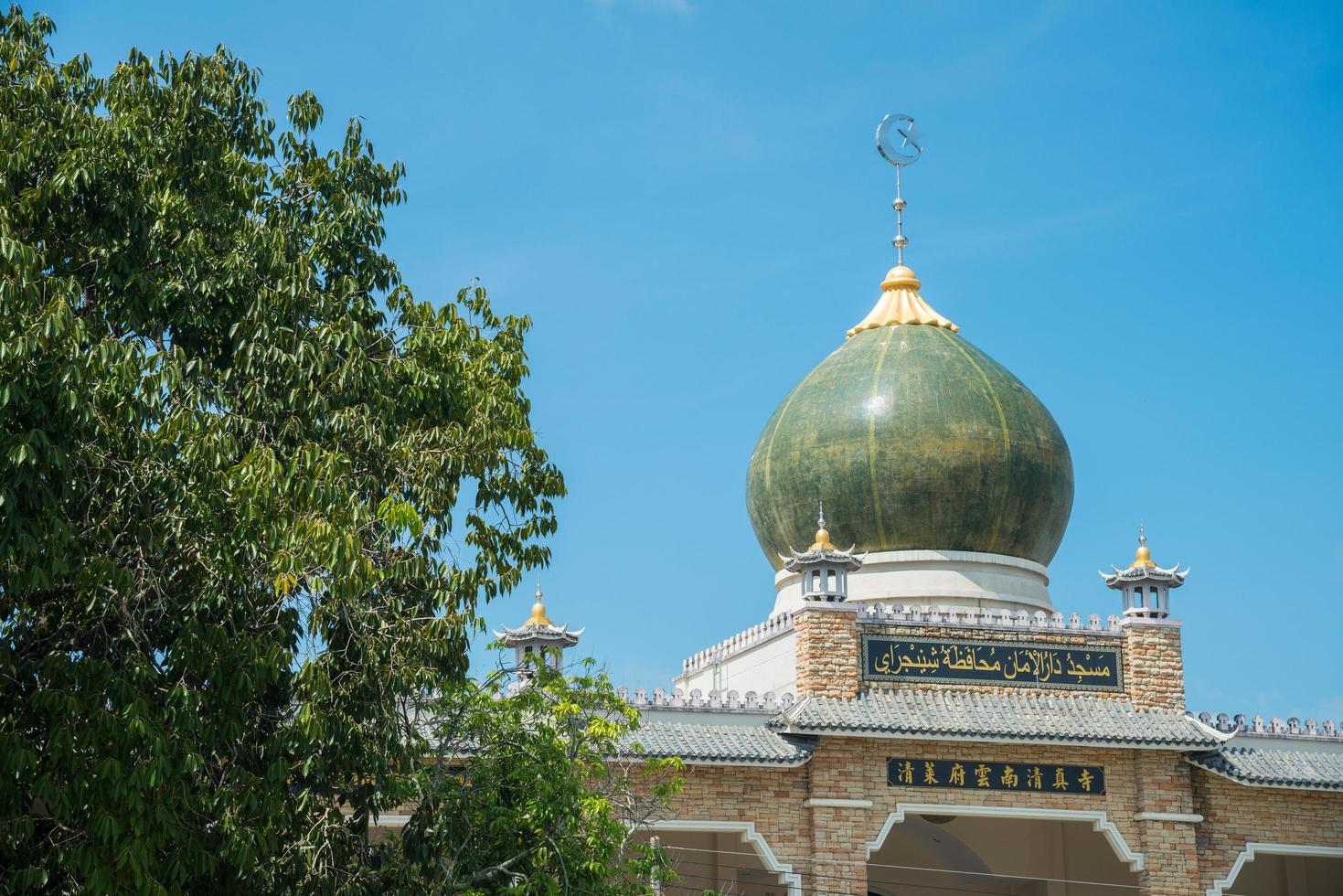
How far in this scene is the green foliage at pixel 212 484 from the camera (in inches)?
375

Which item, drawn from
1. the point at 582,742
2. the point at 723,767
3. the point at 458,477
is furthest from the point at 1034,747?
the point at 458,477

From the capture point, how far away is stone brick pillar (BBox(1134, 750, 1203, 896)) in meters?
19.6

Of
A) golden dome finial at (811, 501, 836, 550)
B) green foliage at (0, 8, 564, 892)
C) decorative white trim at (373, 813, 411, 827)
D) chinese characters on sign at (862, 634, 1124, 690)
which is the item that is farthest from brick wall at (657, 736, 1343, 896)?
green foliage at (0, 8, 564, 892)

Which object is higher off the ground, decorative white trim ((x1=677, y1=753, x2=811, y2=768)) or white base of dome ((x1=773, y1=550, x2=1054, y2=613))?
white base of dome ((x1=773, y1=550, x2=1054, y2=613))

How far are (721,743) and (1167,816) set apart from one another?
508 cm

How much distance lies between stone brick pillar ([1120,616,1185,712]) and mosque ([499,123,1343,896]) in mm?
26

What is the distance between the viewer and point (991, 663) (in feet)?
66.1

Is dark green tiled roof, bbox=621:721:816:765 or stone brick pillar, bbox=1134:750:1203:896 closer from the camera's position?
dark green tiled roof, bbox=621:721:816:765

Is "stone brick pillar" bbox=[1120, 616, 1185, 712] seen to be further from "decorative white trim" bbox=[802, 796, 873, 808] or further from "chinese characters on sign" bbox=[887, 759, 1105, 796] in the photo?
"decorative white trim" bbox=[802, 796, 873, 808]

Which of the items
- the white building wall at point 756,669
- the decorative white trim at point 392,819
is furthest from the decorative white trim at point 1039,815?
the decorative white trim at point 392,819

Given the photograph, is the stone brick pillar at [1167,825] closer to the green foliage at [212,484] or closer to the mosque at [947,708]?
the mosque at [947,708]

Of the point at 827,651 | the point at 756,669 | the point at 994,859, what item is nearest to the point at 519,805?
the point at 827,651

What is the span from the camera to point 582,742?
1409 cm

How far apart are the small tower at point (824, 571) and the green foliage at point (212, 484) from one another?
290 inches
